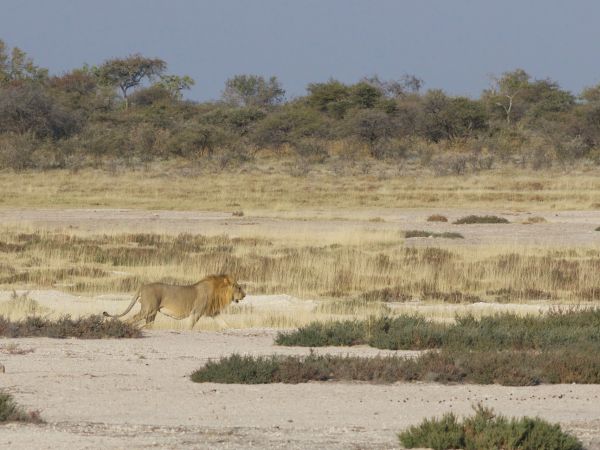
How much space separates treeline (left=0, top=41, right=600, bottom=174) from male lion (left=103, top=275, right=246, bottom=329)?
37.9 meters

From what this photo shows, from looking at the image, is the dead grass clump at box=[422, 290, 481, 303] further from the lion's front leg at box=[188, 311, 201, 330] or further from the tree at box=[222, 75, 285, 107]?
the tree at box=[222, 75, 285, 107]

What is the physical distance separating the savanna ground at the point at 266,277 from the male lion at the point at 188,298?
0.28 metres

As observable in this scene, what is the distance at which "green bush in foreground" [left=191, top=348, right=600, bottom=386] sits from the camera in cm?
1048

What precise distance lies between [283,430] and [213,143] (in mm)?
52764

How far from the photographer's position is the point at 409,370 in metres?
10.8

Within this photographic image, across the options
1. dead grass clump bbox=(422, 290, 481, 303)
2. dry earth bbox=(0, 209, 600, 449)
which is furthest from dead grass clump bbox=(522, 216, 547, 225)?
dry earth bbox=(0, 209, 600, 449)

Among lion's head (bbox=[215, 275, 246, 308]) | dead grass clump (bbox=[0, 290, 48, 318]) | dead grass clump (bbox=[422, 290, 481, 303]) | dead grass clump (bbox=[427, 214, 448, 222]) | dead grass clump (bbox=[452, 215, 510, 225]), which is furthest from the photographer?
dead grass clump (bbox=[427, 214, 448, 222])

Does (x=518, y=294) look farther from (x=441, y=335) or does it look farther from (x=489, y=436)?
(x=489, y=436)

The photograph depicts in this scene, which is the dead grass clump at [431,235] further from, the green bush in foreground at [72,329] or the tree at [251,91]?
the tree at [251,91]

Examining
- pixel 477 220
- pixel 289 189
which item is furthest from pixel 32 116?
pixel 477 220

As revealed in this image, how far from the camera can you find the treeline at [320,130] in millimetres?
57344

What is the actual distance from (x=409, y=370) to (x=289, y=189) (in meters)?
33.8

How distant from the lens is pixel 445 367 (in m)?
10.8

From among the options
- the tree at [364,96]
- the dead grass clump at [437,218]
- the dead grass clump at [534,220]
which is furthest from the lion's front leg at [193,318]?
the tree at [364,96]
